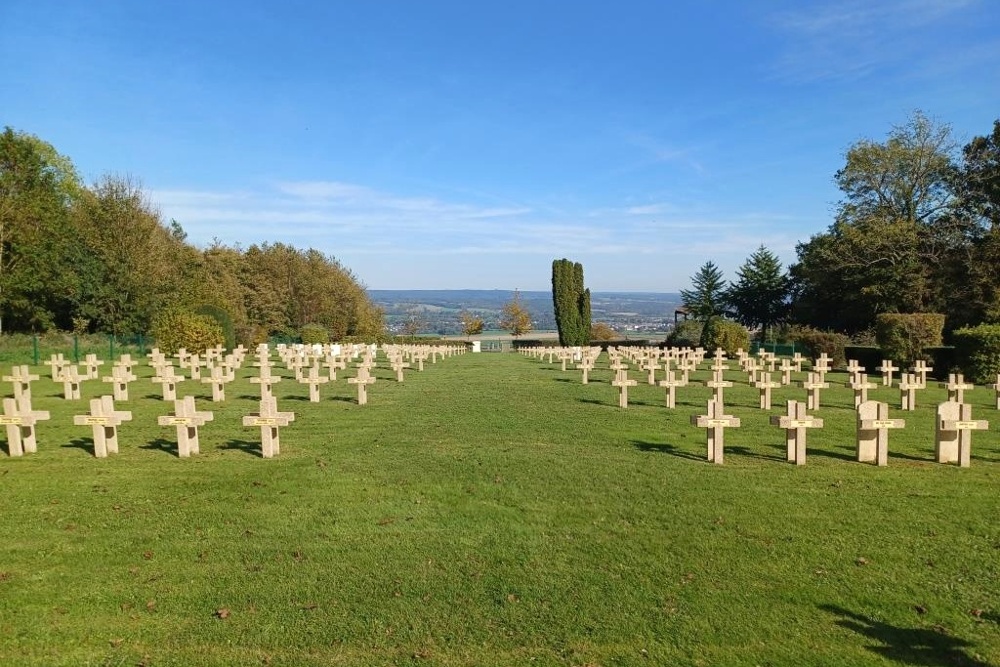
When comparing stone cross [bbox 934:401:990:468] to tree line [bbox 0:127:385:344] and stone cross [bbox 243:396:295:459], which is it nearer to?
stone cross [bbox 243:396:295:459]

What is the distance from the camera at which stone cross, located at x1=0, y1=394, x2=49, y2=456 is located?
8906mm

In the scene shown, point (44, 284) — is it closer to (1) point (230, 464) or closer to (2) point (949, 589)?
(1) point (230, 464)

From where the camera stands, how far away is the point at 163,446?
9.58 m

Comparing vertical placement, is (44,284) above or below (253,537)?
above

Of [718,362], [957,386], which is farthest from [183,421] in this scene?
[718,362]

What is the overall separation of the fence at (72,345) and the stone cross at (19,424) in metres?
21.3

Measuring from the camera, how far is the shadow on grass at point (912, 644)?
3.81 meters

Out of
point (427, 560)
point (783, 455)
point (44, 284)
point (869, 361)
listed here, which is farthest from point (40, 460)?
point (44, 284)

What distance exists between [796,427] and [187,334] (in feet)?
81.1

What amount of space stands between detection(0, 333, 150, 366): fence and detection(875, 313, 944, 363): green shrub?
30595 millimetres

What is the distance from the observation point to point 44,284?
35.3 meters

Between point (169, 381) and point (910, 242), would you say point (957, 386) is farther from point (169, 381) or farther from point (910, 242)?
point (910, 242)

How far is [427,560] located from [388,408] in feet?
28.6

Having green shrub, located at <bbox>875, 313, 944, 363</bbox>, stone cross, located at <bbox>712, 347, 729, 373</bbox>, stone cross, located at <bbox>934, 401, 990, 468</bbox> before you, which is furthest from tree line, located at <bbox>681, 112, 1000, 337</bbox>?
stone cross, located at <bbox>934, 401, 990, 468</bbox>
